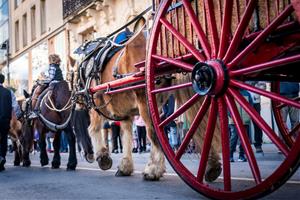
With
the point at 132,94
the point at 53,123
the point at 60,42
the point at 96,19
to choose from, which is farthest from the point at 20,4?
the point at 132,94

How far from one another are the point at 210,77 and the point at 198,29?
1.62 ft

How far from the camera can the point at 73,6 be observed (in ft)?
90.7

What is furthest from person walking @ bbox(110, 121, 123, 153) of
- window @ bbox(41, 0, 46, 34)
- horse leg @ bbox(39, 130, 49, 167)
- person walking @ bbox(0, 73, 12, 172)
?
window @ bbox(41, 0, 46, 34)

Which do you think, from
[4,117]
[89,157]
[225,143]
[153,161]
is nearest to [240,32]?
[225,143]

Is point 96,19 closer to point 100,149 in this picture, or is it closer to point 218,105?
point 100,149

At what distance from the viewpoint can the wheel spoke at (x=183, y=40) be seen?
4.54m

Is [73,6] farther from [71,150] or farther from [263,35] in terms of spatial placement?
[263,35]

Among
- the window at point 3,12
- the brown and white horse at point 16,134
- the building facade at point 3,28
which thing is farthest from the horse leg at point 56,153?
the window at point 3,12

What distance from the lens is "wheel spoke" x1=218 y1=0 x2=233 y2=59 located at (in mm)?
4148

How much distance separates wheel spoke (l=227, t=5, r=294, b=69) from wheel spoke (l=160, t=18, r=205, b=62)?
14.9 inches

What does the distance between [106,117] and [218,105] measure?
3744 millimetres

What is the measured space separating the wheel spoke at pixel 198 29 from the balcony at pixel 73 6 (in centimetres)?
2101

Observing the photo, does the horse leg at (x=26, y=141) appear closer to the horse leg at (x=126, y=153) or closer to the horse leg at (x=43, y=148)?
the horse leg at (x=43, y=148)

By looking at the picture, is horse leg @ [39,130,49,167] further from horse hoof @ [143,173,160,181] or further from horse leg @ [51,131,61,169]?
horse hoof @ [143,173,160,181]
